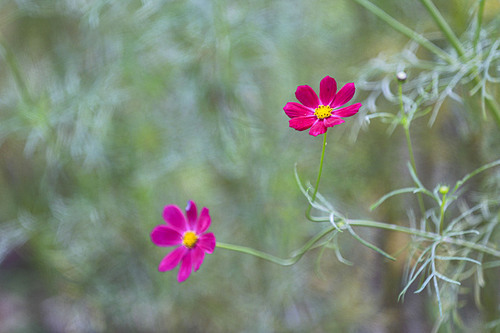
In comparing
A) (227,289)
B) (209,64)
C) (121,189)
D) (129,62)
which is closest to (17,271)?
(121,189)

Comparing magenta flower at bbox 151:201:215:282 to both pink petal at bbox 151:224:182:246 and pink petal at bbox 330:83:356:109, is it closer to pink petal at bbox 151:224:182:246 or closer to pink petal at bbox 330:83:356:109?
pink petal at bbox 151:224:182:246

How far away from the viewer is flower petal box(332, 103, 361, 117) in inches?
16.2

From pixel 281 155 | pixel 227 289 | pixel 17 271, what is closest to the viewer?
pixel 281 155

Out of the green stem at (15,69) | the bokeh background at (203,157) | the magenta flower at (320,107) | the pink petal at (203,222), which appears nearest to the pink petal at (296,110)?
the magenta flower at (320,107)

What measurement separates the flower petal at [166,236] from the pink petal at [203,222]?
0.02 metres

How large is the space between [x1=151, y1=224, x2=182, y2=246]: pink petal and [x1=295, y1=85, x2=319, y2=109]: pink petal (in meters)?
0.20

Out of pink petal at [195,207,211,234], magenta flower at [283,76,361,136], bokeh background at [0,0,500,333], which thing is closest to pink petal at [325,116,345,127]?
magenta flower at [283,76,361,136]

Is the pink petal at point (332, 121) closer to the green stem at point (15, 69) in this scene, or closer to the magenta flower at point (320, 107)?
the magenta flower at point (320, 107)

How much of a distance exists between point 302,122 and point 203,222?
16 centimetres

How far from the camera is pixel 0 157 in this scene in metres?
A: 1.41

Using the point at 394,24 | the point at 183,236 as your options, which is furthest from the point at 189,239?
the point at 394,24

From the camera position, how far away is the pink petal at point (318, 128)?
1.39ft

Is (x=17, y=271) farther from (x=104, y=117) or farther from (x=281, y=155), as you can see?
(x=281, y=155)

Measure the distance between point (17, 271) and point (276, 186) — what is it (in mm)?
941
